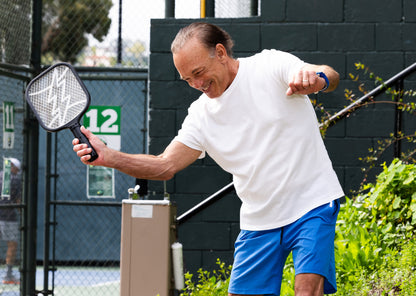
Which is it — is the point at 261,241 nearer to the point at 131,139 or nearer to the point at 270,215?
the point at 270,215

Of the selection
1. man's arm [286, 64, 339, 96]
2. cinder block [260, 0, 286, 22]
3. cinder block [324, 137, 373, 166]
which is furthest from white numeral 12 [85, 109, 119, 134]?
man's arm [286, 64, 339, 96]

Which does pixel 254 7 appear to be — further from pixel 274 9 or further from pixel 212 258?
pixel 212 258

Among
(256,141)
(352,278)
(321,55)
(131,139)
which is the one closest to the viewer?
(256,141)

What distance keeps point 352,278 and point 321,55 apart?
2055 mm

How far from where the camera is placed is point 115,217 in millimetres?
10141

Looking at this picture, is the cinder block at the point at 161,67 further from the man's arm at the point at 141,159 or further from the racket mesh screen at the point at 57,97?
the racket mesh screen at the point at 57,97

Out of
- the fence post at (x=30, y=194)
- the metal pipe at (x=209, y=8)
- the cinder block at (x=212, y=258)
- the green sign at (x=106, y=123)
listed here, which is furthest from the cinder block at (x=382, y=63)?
the fence post at (x=30, y=194)

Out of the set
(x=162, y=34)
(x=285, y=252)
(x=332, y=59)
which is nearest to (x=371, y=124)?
(x=332, y=59)

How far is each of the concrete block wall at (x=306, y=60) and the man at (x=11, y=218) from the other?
1.41 meters

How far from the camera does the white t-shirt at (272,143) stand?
297cm

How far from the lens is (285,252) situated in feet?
10.1

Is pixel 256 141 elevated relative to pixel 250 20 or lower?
lower

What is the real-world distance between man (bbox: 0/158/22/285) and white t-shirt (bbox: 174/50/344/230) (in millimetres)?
3427

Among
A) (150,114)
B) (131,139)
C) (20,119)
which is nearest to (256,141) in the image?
(150,114)
